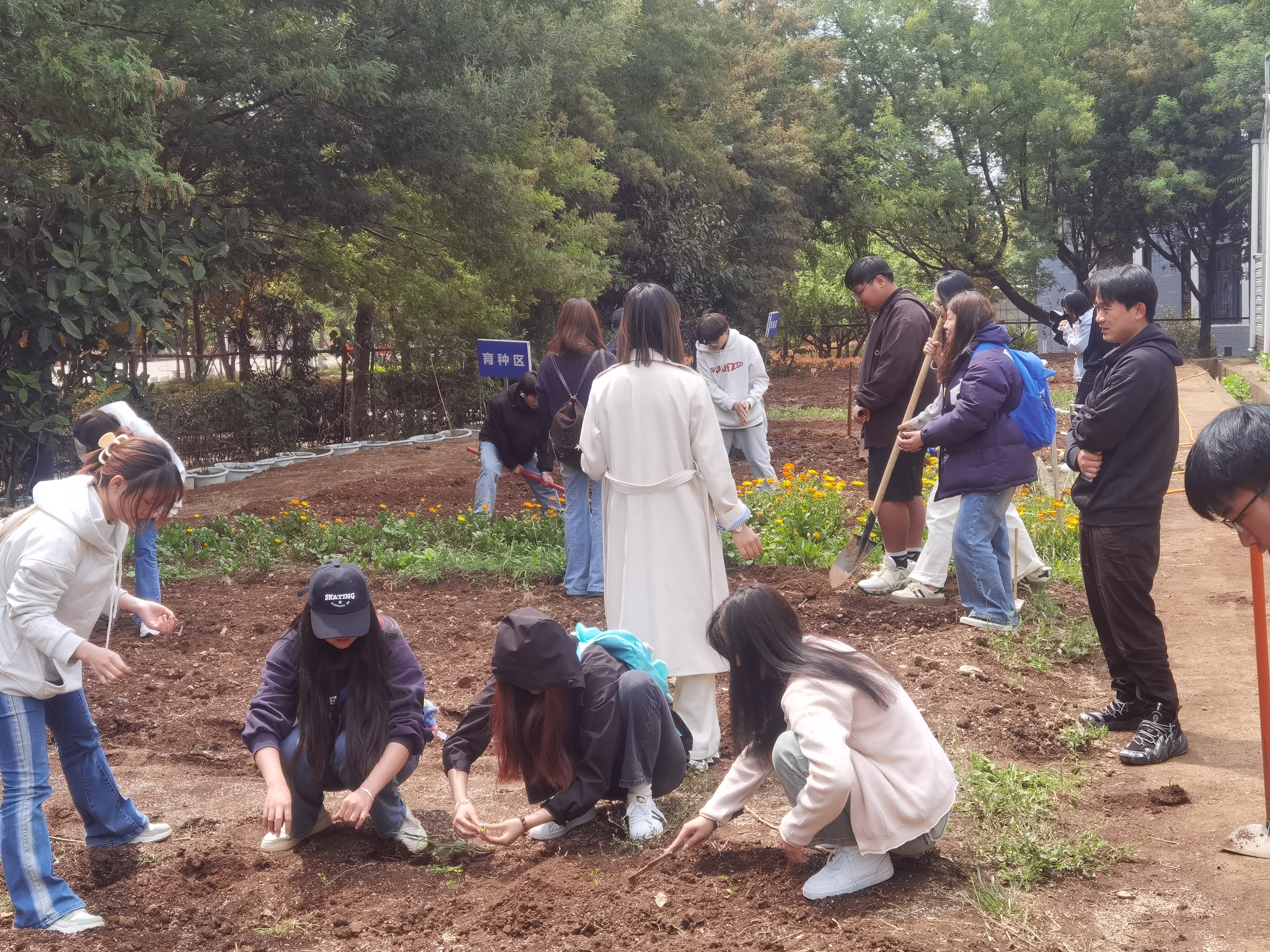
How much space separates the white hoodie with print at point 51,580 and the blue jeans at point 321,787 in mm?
692

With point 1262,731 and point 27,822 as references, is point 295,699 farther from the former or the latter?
point 1262,731

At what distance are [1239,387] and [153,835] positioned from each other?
1634 cm

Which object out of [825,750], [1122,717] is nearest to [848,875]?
[825,750]

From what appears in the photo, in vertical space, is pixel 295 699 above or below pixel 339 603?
below

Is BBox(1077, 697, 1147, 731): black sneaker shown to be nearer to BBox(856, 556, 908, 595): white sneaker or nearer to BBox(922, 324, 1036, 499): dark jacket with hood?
BBox(922, 324, 1036, 499): dark jacket with hood

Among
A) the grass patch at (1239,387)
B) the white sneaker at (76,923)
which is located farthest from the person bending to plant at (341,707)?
the grass patch at (1239,387)

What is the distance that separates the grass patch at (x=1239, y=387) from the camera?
15.5 m

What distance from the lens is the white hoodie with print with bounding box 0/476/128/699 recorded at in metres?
3.34

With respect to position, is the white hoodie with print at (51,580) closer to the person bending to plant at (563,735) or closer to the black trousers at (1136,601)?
the person bending to plant at (563,735)

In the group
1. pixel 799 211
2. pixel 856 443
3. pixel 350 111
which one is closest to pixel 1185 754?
pixel 350 111

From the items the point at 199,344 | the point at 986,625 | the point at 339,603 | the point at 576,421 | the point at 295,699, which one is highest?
the point at 199,344

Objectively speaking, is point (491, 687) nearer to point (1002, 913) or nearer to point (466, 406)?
point (1002, 913)

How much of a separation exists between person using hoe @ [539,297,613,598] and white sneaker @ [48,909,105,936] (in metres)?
3.58

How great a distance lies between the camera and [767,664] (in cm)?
319
